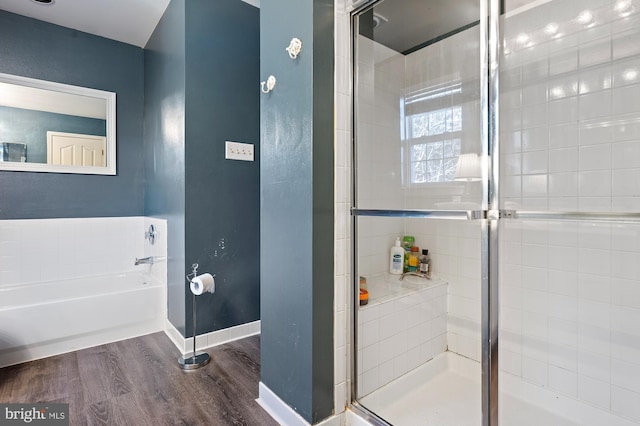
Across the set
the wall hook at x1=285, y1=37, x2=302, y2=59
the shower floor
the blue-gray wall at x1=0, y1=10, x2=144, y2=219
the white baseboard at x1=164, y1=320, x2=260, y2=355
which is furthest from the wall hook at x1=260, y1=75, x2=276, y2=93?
the blue-gray wall at x1=0, y1=10, x2=144, y2=219

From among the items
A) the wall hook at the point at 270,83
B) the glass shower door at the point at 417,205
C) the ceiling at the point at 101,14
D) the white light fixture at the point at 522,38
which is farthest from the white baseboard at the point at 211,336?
the white light fixture at the point at 522,38

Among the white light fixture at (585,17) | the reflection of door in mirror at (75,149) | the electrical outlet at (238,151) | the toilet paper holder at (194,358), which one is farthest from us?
the reflection of door in mirror at (75,149)

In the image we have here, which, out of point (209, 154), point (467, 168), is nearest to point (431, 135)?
point (467, 168)

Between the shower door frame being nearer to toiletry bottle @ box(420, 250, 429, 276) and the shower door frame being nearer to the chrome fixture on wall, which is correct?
toiletry bottle @ box(420, 250, 429, 276)

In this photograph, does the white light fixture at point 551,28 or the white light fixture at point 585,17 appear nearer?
the white light fixture at point 585,17

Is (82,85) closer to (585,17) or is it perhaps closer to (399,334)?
(399,334)

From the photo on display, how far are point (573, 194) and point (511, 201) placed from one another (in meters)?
0.28

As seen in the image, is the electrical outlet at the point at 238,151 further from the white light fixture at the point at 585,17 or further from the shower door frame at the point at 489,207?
the white light fixture at the point at 585,17

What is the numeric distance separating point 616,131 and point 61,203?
387cm

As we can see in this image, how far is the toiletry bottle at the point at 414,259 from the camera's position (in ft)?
7.67

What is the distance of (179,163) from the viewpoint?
91.8 inches

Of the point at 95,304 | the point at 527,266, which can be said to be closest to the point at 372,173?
the point at 527,266

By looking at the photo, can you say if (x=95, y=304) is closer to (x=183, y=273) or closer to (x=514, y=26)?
(x=183, y=273)

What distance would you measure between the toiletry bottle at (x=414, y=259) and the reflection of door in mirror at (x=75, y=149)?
112 inches
